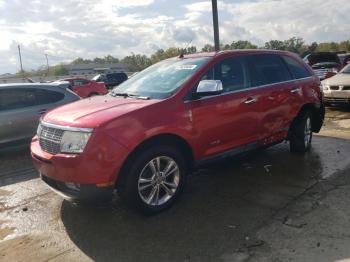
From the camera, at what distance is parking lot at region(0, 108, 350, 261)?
3686 millimetres

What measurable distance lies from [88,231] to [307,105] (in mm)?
4284

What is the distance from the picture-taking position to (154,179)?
14.6 ft

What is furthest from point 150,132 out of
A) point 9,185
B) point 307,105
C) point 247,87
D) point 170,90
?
point 307,105

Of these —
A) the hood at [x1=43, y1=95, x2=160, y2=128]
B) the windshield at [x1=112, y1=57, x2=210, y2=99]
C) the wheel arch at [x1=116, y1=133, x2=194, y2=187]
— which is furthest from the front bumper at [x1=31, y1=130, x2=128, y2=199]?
the windshield at [x1=112, y1=57, x2=210, y2=99]

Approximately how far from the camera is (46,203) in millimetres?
5168

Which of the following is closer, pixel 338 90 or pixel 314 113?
pixel 314 113

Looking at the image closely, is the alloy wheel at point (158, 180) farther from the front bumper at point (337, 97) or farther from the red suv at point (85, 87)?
the red suv at point (85, 87)

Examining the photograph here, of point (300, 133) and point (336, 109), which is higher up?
point (300, 133)

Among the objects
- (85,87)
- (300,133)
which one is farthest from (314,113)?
(85,87)

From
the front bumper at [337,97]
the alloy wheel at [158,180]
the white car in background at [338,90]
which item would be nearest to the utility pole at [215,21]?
the white car in background at [338,90]

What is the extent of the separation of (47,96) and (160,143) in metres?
4.40

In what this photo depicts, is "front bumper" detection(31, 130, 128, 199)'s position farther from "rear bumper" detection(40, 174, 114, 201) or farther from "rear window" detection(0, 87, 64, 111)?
"rear window" detection(0, 87, 64, 111)

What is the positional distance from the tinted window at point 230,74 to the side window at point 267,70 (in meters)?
0.19

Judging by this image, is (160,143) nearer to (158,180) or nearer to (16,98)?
(158,180)
